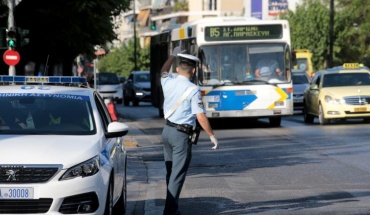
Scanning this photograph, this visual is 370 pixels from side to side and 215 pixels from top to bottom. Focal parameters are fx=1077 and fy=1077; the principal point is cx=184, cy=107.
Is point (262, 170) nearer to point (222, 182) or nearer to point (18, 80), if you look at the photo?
point (222, 182)

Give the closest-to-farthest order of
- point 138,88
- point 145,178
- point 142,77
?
point 145,178
point 138,88
point 142,77

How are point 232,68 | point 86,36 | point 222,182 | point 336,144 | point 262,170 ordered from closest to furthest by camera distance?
point 222,182 < point 262,170 < point 336,144 < point 232,68 < point 86,36

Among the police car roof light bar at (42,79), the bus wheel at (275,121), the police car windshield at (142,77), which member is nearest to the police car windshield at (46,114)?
the police car roof light bar at (42,79)

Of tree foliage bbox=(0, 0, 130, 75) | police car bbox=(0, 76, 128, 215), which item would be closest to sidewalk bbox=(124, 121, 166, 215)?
police car bbox=(0, 76, 128, 215)

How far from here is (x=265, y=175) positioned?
1658 cm

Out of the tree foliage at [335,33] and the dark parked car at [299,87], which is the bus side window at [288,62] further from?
the tree foliage at [335,33]

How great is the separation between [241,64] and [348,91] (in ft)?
11.2

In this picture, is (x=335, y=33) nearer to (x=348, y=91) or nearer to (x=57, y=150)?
(x=348, y=91)

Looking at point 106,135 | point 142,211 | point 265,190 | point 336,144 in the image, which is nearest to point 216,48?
point 336,144

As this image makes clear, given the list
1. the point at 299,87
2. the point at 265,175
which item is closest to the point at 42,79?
the point at 265,175

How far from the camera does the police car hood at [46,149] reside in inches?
372

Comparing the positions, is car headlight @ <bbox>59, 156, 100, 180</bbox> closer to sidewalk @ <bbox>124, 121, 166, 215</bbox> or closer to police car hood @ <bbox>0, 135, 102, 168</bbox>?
police car hood @ <bbox>0, 135, 102, 168</bbox>

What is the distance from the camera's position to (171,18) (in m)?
140

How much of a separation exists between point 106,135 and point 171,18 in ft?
426
